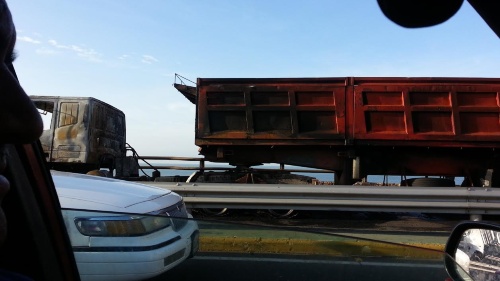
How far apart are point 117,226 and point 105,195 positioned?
34.9 inches

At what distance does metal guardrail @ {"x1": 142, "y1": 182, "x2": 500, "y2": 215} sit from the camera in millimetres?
6723

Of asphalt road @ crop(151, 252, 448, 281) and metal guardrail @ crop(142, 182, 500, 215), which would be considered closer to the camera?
asphalt road @ crop(151, 252, 448, 281)

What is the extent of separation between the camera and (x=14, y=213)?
153cm

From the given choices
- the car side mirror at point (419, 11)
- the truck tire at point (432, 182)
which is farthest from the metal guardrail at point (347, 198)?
the car side mirror at point (419, 11)

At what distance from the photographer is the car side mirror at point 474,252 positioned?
1533 mm

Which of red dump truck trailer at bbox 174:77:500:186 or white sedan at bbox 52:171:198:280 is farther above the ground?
red dump truck trailer at bbox 174:77:500:186

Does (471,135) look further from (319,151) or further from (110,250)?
(110,250)

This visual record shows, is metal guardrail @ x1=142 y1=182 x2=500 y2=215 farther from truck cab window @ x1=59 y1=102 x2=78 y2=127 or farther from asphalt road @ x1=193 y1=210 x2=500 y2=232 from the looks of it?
truck cab window @ x1=59 y1=102 x2=78 y2=127

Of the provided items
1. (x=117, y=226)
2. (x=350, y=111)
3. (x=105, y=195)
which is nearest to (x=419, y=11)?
(x=117, y=226)

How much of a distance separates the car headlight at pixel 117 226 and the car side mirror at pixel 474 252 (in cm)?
127

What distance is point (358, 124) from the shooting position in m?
8.23

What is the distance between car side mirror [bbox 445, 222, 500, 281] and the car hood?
2461 mm

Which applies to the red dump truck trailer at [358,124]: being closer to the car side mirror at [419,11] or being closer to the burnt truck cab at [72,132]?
the burnt truck cab at [72,132]

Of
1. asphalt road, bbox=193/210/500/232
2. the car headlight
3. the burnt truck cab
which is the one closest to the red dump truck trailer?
asphalt road, bbox=193/210/500/232
